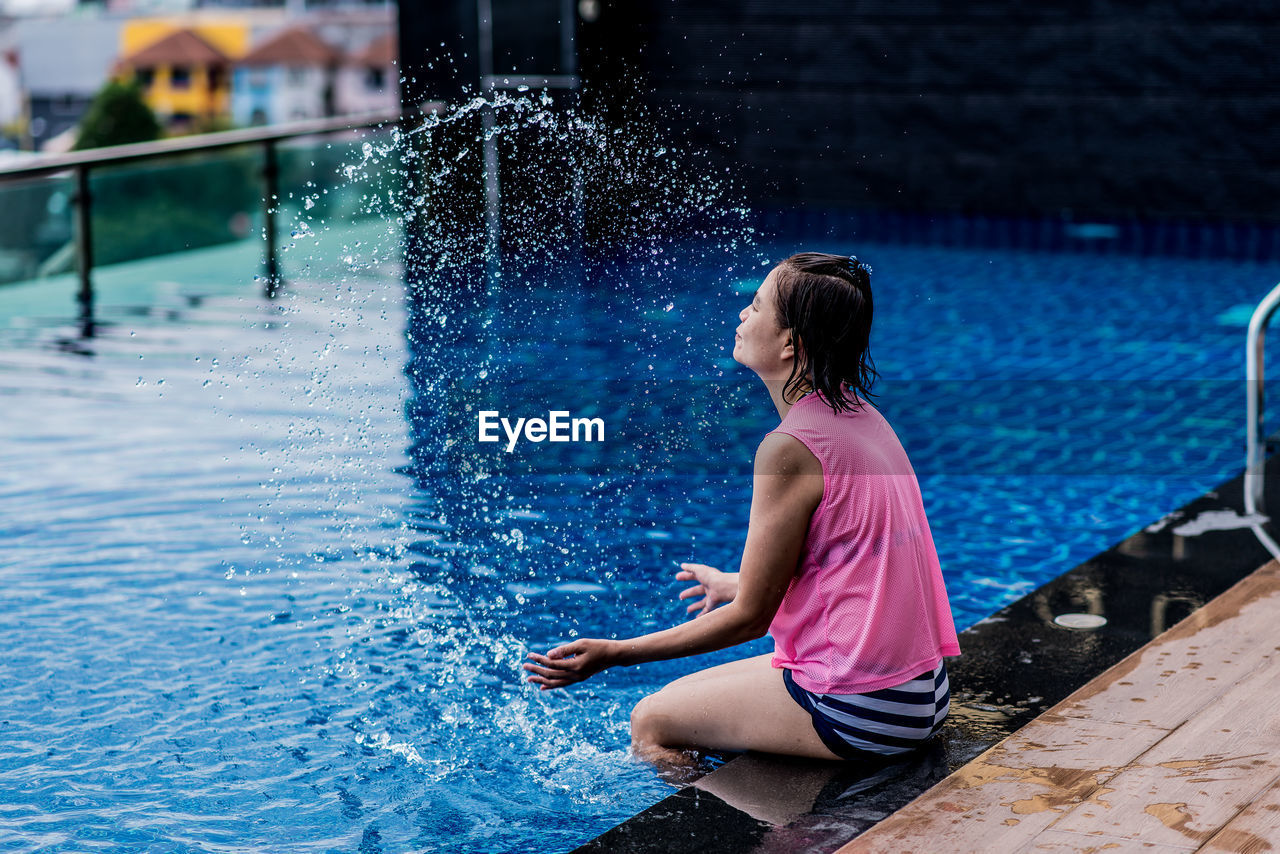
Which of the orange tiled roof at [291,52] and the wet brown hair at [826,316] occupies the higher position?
the orange tiled roof at [291,52]

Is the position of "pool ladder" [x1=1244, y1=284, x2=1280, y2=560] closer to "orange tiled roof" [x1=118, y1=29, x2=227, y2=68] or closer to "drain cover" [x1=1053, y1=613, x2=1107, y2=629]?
"drain cover" [x1=1053, y1=613, x2=1107, y2=629]

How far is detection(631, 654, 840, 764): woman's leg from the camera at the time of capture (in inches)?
110

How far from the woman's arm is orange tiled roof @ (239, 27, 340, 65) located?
122ft

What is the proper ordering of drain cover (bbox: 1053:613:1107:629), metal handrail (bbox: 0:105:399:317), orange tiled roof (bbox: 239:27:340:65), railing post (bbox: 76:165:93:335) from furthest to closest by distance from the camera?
orange tiled roof (bbox: 239:27:340:65)
railing post (bbox: 76:165:93:335)
metal handrail (bbox: 0:105:399:317)
drain cover (bbox: 1053:613:1107:629)

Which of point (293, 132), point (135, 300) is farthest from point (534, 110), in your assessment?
point (135, 300)

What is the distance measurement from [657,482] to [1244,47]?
8647 millimetres

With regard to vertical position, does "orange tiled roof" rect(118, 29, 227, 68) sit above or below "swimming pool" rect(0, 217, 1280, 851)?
above

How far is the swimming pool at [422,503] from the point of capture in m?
3.39

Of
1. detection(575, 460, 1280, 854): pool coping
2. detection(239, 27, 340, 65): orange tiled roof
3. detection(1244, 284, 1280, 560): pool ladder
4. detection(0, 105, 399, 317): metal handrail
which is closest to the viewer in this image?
detection(575, 460, 1280, 854): pool coping

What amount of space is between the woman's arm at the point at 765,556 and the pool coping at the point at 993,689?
0.29 metres

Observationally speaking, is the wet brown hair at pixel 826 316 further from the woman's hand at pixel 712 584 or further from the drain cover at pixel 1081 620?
the drain cover at pixel 1081 620

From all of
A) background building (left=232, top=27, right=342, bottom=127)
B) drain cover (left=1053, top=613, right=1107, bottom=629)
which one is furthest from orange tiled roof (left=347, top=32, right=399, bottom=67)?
drain cover (left=1053, top=613, right=1107, bottom=629)

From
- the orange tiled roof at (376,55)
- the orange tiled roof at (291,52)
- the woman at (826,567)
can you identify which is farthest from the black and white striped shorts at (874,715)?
the orange tiled roof at (376,55)

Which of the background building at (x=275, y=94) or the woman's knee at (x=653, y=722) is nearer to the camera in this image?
the woman's knee at (x=653, y=722)
